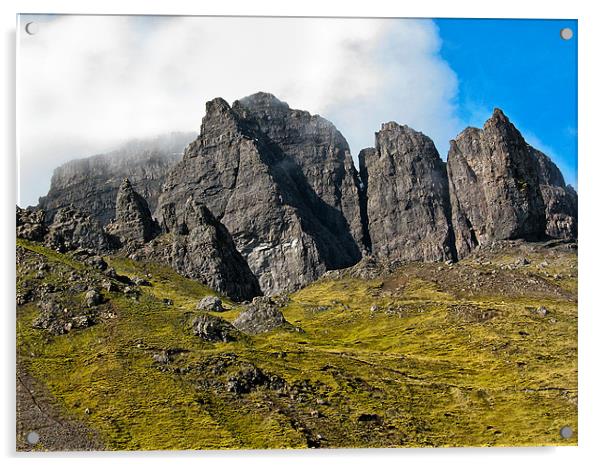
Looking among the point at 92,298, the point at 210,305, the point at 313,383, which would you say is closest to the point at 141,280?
the point at 210,305

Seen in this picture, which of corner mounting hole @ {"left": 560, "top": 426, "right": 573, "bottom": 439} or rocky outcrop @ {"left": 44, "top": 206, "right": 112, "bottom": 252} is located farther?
rocky outcrop @ {"left": 44, "top": 206, "right": 112, "bottom": 252}

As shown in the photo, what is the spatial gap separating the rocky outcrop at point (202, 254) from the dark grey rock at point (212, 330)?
165ft

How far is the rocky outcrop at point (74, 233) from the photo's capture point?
7450cm

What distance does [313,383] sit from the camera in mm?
43469

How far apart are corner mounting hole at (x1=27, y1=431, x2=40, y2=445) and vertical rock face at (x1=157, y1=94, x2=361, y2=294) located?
3603 inches

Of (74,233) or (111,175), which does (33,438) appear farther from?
(74,233)

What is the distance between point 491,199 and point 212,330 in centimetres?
8328

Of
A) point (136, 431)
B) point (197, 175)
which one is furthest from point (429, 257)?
point (136, 431)

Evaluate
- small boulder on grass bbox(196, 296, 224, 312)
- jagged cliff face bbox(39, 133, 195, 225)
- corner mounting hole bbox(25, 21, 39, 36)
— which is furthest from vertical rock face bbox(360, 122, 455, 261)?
corner mounting hole bbox(25, 21, 39, 36)

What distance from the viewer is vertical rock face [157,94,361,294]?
441ft

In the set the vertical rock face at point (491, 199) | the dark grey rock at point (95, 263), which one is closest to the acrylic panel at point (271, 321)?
the dark grey rock at point (95, 263)

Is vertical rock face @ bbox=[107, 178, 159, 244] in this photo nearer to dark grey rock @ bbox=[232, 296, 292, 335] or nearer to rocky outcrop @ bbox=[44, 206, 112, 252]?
rocky outcrop @ bbox=[44, 206, 112, 252]

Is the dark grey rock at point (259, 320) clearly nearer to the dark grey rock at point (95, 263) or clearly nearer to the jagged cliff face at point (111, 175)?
the dark grey rock at point (95, 263)
